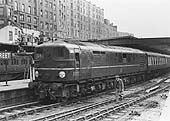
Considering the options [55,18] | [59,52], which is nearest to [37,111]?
[59,52]

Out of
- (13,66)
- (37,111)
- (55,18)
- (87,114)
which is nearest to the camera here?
(87,114)

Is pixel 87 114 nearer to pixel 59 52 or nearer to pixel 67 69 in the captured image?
pixel 67 69

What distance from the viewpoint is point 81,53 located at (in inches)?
604

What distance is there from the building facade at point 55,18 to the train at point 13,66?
11105 mm

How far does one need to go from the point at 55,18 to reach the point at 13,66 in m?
41.9

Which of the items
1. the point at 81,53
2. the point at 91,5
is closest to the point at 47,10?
the point at 91,5

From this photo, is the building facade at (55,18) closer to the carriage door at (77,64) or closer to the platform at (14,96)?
the platform at (14,96)

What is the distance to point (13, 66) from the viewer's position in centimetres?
2638

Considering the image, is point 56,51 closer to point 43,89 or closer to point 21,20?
point 43,89

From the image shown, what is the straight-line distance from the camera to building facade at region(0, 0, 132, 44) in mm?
52062

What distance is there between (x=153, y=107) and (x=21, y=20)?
44669mm

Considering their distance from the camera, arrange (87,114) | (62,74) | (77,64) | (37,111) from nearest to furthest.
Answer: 1. (87,114)
2. (37,111)
3. (62,74)
4. (77,64)

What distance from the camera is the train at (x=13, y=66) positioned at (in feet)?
81.9

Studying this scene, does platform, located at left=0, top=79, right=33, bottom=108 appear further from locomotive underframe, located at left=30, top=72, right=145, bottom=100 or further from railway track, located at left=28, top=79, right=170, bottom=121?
railway track, located at left=28, top=79, right=170, bottom=121
